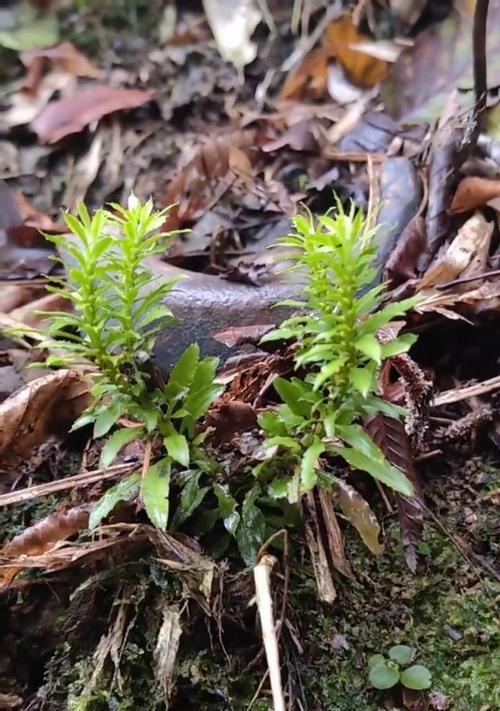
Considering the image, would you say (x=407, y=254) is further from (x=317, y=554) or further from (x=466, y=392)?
(x=317, y=554)

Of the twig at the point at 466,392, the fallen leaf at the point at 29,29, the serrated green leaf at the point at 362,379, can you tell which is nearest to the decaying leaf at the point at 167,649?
the serrated green leaf at the point at 362,379

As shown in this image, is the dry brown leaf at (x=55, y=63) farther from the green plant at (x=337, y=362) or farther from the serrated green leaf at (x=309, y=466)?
the serrated green leaf at (x=309, y=466)

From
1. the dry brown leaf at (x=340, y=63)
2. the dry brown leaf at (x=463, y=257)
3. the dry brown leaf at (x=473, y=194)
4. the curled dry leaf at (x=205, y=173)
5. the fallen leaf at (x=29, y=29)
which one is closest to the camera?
the dry brown leaf at (x=463, y=257)

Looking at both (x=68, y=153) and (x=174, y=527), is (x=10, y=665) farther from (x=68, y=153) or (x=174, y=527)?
(x=68, y=153)

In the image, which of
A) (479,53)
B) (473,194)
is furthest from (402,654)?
(479,53)

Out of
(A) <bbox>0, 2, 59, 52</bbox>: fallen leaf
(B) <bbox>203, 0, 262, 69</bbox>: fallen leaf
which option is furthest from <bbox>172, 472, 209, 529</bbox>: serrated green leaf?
(A) <bbox>0, 2, 59, 52</bbox>: fallen leaf

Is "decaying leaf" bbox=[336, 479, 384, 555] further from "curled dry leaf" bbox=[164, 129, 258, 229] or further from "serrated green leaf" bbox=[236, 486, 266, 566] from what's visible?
"curled dry leaf" bbox=[164, 129, 258, 229]

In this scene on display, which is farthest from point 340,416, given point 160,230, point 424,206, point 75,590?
point 160,230
